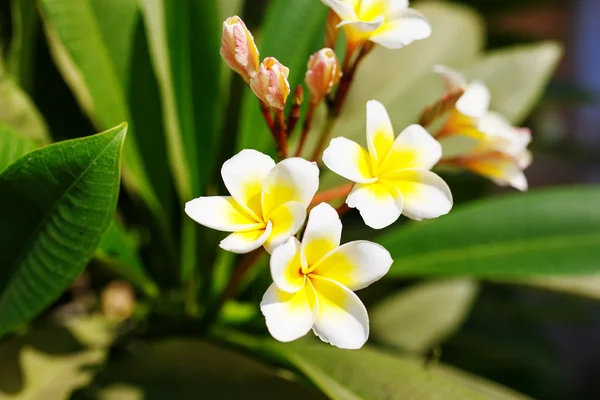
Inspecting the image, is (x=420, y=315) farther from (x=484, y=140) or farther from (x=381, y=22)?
(x=381, y=22)

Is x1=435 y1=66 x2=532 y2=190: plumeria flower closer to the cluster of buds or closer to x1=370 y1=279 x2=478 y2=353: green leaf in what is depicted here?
the cluster of buds

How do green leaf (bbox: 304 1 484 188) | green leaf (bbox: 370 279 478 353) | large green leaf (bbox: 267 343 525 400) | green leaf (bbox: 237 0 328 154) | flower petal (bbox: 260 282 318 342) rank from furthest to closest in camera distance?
1. green leaf (bbox: 370 279 478 353)
2. green leaf (bbox: 304 1 484 188)
3. green leaf (bbox: 237 0 328 154)
4. large green leaf (bbox: 267 343 525 400)
5. flower petal (bbox: 260 282 318 342)

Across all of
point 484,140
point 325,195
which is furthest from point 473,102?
point 325,195

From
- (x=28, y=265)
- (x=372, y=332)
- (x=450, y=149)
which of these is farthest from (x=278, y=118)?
(x=372, y=332)

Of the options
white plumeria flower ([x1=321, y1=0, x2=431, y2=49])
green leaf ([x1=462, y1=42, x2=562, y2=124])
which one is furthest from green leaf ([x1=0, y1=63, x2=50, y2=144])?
green leaf ([x1=462, y1=42, x2=562, y2=124])

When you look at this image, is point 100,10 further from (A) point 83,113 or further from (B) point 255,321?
(B) point 255,321

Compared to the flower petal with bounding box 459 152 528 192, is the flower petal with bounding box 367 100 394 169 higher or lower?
higher
